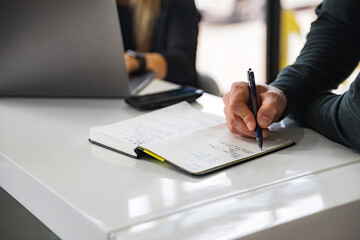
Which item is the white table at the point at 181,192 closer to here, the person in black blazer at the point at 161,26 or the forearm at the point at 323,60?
the forearm at the point at 323,60

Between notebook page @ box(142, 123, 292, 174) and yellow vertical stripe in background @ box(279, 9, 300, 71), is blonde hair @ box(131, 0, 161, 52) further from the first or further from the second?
notebook page @ box(142, 123, 292, 174)

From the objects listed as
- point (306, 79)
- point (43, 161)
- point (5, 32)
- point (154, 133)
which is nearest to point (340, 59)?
point (306, 79)

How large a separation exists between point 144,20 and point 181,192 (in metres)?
1.73

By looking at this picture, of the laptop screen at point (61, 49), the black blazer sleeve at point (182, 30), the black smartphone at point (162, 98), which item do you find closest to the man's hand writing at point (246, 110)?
the black smartphone at point (162, 98)

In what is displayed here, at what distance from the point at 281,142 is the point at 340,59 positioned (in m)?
0.32

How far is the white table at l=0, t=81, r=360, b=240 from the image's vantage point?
59cm

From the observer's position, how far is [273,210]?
0.62 m

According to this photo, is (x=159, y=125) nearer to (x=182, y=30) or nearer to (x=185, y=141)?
(x=185, y=141)

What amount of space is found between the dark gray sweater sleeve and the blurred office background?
6.28 ft

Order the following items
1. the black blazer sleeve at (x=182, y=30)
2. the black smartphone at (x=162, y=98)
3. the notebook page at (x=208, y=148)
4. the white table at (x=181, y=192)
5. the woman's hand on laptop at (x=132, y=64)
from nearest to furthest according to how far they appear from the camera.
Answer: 1. the white table at (x=181, y=192)
2. the notebook page at (x=208, y=148)
3. the black smartphone at (x=162, y=98)
4. the woman's hand on laptop at (x=132, y=64)
5. the black blazer sleeve at (x=182, y=30)

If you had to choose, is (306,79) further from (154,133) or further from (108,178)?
(108,178)

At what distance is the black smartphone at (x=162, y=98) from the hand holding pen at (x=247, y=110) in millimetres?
240

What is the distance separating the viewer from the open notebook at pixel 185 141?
782 mm

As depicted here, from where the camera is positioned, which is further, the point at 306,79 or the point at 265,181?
the point at 306,79
